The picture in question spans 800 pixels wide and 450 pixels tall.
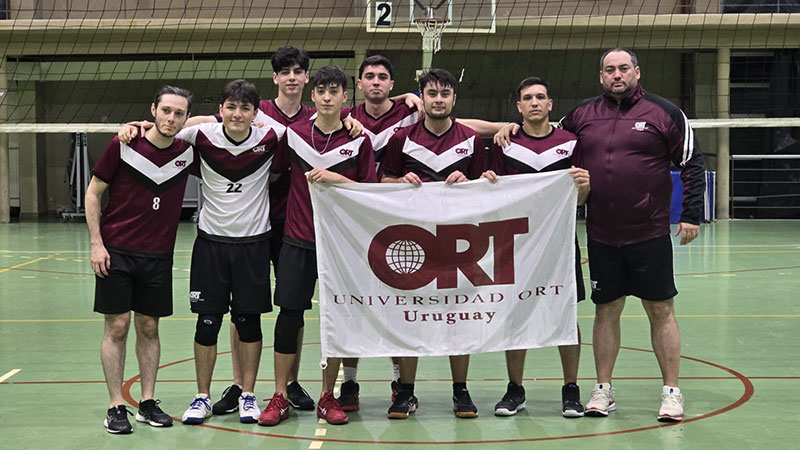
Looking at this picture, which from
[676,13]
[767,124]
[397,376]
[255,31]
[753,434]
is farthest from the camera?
[676,13]

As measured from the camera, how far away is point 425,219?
4.88 metres

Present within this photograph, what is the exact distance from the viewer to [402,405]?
189 inches

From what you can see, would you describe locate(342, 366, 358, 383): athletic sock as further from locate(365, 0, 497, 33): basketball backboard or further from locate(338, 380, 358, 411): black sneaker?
locate(365, 0, 497, 33): basketball backboard

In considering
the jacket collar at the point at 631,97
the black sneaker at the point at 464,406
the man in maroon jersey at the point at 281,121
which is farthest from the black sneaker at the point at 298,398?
the jacket collar at the point at 631,97

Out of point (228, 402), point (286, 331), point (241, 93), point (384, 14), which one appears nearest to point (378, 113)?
point (241, 93)

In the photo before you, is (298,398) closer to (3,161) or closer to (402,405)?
(402,405)

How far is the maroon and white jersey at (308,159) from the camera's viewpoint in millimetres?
4801

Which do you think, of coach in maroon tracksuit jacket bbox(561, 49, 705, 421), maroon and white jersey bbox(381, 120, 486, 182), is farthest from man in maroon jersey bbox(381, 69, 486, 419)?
coach in maroon tracksuit jacket bbox(561, 49, 705, 421)

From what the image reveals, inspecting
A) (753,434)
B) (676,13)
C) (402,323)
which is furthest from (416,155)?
(676,13)

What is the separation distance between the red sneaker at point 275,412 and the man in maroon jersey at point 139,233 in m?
0.50

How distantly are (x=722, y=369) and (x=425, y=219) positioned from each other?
2.40m

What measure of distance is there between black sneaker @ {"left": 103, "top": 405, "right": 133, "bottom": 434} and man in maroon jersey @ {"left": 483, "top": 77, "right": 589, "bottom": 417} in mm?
1902

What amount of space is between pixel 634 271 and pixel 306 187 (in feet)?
5.98

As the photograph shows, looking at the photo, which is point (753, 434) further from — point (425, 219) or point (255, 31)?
point (255, 31)
